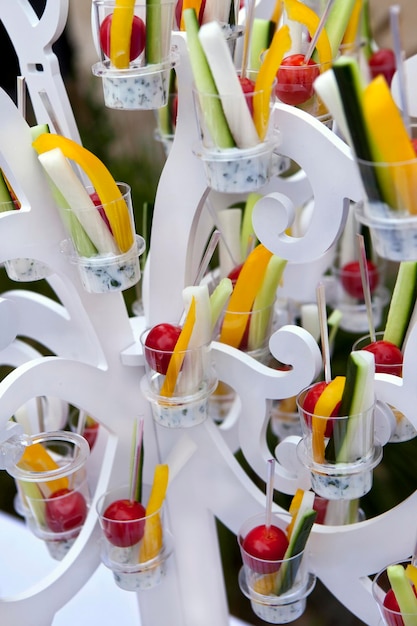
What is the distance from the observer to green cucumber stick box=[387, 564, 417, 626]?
3.13 ft

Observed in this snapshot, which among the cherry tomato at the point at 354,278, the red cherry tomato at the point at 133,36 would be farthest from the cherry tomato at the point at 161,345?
the cherry tomato at the point at 354,278

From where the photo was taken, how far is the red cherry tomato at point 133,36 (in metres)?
0.99

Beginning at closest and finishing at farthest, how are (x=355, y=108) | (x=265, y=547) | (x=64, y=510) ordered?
1. (x=355, y=108)
2. (x=265, y=547)
3. (x=64, y=510)

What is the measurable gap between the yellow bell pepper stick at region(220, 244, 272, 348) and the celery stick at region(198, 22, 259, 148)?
9.4 inches

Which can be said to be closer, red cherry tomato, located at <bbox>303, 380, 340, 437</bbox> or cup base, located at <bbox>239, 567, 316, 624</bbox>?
red cherry tomato, located at <bbox>303, 380, 340, 437</bbox>

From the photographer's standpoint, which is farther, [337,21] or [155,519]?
[155,519]

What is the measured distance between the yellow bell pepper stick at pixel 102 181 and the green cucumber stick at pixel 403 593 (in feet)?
1.58

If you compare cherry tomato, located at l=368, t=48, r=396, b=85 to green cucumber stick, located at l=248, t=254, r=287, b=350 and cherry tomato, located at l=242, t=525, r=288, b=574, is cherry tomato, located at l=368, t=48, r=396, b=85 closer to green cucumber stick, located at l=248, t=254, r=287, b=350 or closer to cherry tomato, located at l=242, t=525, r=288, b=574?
green cucumber stick, located at l=248, t=254, r=287, b=350

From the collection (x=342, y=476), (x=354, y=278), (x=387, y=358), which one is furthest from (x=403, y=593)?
(x=354, y=278)

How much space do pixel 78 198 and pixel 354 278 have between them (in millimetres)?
823

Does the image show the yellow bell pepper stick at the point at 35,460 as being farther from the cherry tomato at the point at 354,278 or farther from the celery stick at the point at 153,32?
the cherry tomato at the point at 354,278

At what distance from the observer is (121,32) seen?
0.98 meters

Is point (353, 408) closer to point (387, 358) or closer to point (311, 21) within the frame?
point (387, 358)

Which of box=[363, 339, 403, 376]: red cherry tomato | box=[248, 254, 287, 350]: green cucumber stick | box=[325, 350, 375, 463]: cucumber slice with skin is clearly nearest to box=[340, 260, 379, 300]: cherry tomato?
box=[248, 254, 287, 350]: green cucumber stick
